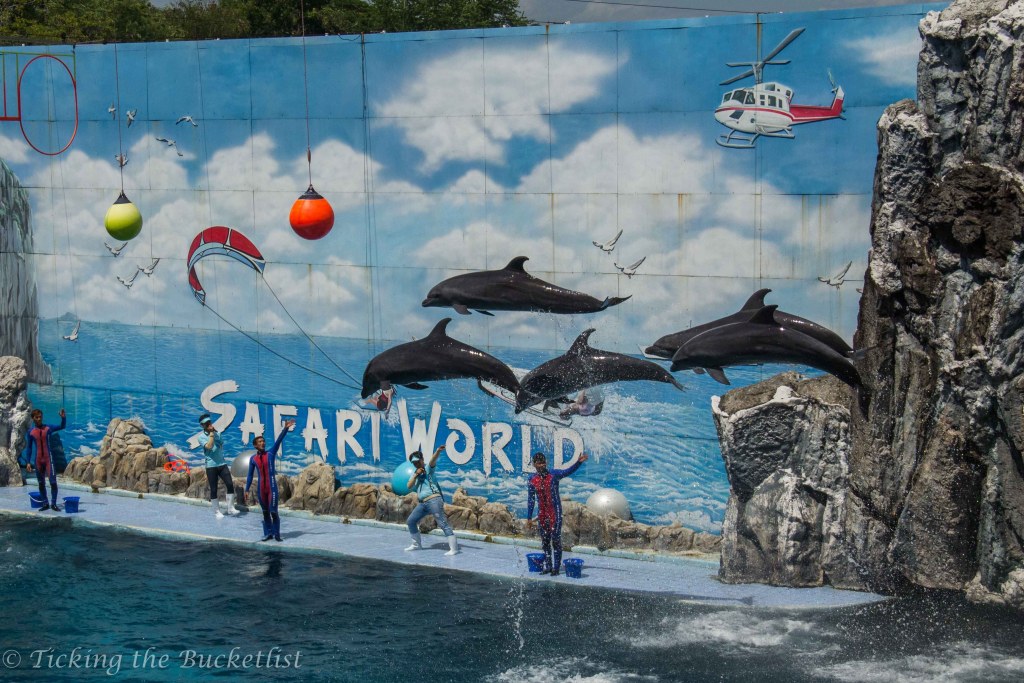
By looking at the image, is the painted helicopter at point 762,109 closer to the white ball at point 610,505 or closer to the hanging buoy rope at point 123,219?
the white ball at point 610,505

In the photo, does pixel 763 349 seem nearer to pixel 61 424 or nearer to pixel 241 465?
pixel 241 465

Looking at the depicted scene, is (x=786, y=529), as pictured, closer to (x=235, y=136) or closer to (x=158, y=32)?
(x=235, y=136)

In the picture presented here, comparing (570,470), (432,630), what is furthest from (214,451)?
(432,630)

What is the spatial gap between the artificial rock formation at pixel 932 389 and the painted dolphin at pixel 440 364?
95.2 inches

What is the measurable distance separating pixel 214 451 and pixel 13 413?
10.5 ft

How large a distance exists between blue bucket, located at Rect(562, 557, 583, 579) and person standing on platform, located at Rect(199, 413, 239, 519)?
4.05 m

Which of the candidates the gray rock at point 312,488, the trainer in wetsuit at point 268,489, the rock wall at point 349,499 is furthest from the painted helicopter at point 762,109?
the gray rock at point 312,488

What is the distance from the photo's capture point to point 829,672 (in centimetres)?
821

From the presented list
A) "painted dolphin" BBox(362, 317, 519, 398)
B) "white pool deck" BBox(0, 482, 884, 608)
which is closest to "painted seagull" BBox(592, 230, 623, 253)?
"painted dolphin" BBox(362, 317, 519, 398)

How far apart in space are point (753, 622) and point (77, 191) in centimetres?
918

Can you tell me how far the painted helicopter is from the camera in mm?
10372

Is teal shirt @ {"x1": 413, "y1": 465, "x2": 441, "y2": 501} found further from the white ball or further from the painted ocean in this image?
the white ball

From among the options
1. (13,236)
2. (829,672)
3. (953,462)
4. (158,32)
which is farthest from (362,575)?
(158,32)

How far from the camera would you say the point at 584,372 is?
1149 centimetres
